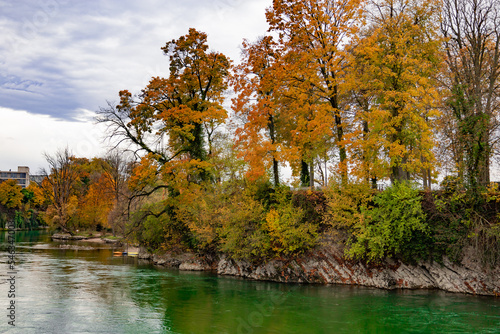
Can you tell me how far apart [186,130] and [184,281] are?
1334 cm

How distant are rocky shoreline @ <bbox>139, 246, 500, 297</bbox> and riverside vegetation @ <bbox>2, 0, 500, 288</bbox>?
0.52m

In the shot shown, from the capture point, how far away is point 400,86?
80.5 ft

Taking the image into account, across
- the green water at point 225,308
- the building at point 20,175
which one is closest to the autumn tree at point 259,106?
the green water at point 225,308

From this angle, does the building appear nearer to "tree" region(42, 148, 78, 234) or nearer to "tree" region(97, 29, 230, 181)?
"tree" region(42, 148, 78, 234)

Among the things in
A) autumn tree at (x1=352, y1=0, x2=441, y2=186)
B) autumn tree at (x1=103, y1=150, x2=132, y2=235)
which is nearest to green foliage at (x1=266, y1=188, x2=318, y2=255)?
autumn tree at (x1=352, y1=0, x2=441, y2=186)

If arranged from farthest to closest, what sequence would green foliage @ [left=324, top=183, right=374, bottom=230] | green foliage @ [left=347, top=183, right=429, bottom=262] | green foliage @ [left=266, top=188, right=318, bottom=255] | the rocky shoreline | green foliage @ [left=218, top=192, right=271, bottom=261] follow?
green foliage @ [left=218, top=192, right=271, bottom=261] → green foliage @ [left=266, top=188, right=318, bottom=255] → green foliage @ [left=324, top=183, right=374, bottom=230] → green foliage @ [left=347, top=183, right=429, bottom=262] → the rocky shoreline

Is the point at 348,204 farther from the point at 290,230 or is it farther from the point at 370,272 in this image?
the point at 370,272

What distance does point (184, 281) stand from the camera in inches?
999

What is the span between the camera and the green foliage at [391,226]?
2108 cm

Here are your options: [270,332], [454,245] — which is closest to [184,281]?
[270,332]

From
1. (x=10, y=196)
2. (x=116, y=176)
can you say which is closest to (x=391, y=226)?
(x=116, y=176)

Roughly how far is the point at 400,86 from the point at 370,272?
11.3 m

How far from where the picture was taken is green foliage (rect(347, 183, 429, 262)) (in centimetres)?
2108

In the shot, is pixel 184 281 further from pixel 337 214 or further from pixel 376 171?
pixel 376 171
